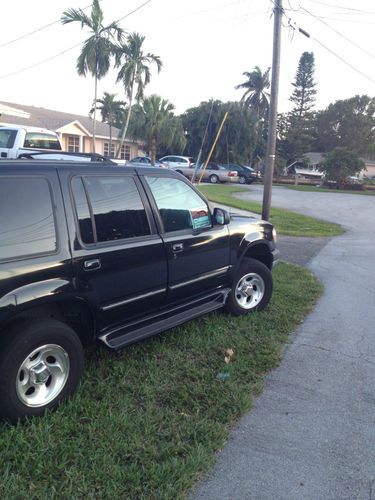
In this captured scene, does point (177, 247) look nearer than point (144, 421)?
No

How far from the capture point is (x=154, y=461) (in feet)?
8.79

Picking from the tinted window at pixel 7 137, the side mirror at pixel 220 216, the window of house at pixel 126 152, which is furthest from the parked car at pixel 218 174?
the side mirror at pixel 220 216

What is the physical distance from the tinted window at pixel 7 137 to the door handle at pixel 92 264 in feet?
31.3

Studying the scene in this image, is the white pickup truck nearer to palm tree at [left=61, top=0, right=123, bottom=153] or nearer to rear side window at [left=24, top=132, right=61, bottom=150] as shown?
rear side window at [left=24, top=132, right=61, bottom=150]

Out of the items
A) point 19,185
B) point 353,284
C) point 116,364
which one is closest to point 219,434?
point 116,364

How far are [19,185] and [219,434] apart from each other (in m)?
2.11

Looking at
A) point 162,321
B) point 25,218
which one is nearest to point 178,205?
point 162,321

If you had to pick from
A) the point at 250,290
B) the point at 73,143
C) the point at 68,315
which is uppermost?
the point at 73,143

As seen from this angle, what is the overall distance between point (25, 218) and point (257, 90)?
5629cm

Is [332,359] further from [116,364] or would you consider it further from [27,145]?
[27,145]

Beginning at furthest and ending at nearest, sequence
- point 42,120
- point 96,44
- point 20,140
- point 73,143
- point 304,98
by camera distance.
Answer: point 304,98, point 73,143, point 42,120, point 96,44, point 20,140

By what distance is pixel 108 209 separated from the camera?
3.56 meters

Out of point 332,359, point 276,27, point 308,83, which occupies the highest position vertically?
point 308,83

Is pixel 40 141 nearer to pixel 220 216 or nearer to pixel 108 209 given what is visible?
pixel 220 216
